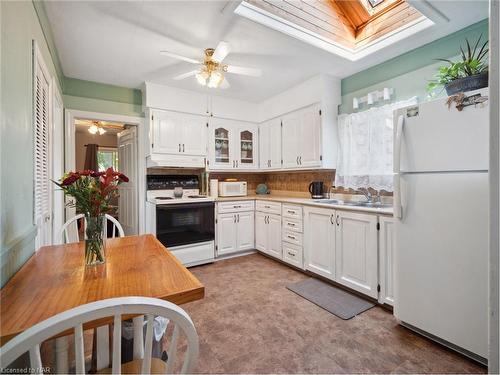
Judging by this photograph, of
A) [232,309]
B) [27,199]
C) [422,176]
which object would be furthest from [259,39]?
[232,309]

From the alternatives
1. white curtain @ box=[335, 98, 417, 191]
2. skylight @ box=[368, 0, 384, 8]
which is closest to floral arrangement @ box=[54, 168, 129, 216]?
white curtain @ box=[335, 98, 417, 191]

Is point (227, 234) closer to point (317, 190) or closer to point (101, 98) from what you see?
point (317, 190)

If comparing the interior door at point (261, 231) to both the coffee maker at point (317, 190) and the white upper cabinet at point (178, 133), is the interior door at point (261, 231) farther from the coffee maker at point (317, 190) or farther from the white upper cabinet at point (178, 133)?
the white upper cabinet at point (178, 133)

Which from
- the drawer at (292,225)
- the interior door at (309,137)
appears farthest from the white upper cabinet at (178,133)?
the drawer at (292,225)

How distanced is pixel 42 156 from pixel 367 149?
313 cm

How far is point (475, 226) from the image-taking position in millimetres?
1489

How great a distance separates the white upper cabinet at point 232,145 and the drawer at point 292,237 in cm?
137

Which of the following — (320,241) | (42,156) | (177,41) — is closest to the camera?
(42,156)

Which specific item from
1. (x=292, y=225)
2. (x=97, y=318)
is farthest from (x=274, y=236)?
(x=97, y=318)

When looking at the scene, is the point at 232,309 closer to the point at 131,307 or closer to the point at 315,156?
the point at 131,307

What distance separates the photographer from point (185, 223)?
128 inches

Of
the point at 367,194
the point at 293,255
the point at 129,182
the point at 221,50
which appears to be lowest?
the point at 293,255

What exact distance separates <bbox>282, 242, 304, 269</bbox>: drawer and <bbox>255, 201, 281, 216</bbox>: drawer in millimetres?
471

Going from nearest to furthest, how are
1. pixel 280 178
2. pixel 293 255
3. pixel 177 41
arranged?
pixel 177 41 < pixel 293 255 < pixel 280 178
